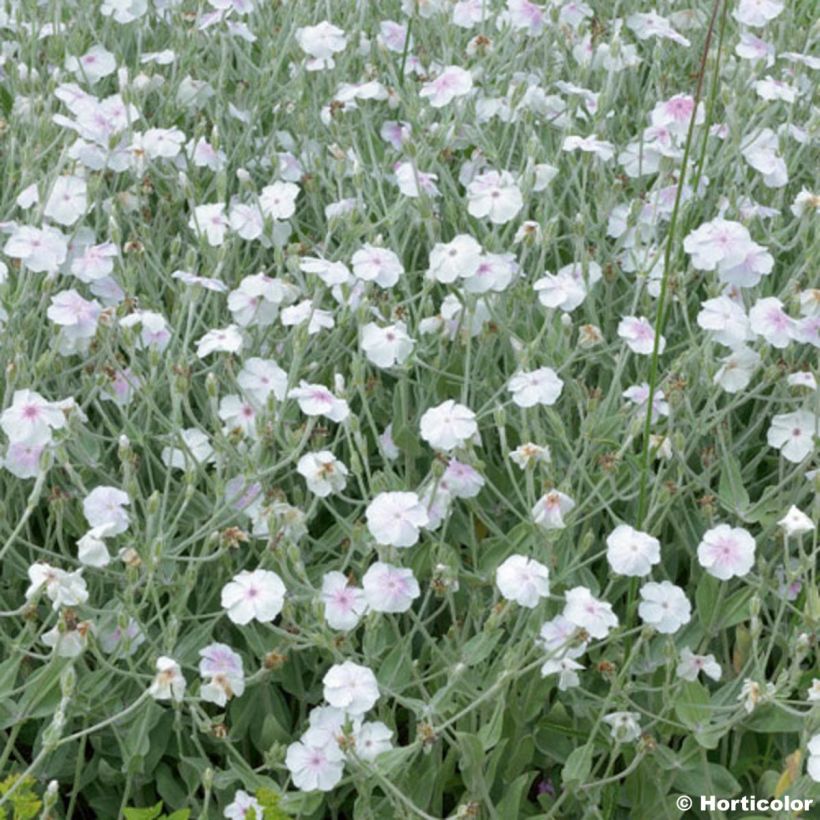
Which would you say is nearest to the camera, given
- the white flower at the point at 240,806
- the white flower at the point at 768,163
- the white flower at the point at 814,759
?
the white flower at the point at 814,759

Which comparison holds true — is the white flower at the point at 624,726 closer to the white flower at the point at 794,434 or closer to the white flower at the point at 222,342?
the white flower at the point at 794,434

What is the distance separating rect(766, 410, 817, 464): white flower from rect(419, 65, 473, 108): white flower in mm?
740

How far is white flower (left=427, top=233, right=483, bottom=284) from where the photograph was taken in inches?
78.3

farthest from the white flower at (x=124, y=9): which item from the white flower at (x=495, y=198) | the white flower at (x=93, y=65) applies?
the white flower at (x=495, y=198)

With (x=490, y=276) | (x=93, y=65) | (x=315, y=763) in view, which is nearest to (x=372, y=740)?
(x=315, y=763)

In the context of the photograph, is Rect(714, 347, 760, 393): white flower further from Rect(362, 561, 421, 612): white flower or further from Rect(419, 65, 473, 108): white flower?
Rect(419, 65, 473, 108): white flower

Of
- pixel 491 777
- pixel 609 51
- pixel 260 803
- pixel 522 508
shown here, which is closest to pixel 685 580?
pixel 522 508

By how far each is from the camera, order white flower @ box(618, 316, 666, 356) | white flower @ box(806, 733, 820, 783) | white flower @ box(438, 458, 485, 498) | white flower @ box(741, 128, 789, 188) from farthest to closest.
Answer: white flower @ box(741, 128, 789, 188), white flower @ box(618, 316, 666, 356), white flower @ box(438, 458, 485, 498), white flower @ box(806, 733, 820, 783)

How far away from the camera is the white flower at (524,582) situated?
169 centimetres

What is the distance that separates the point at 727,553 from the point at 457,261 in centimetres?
52

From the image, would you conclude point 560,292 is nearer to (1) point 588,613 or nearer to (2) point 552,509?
(2) point 552,509

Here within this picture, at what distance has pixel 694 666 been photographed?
182 centimetres

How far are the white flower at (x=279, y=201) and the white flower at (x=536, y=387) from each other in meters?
Result: 0.50

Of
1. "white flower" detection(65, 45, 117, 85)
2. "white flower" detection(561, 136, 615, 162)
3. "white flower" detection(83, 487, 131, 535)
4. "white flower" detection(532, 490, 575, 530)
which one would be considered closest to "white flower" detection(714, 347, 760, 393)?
"white flower" detection(532, 490, 575, 530)
